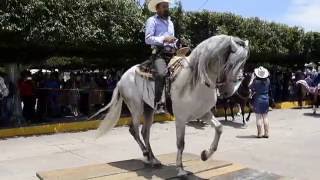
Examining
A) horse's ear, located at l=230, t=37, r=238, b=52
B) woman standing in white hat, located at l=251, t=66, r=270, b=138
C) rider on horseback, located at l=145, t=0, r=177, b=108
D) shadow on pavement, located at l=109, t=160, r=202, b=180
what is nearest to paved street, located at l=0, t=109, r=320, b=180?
woman standing in white hat, located at l=251, t=66, r=270, b=138

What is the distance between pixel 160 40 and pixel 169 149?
207 inches

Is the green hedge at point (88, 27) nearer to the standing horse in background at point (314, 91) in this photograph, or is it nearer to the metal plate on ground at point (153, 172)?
the standing horse in background at point (314, 91)

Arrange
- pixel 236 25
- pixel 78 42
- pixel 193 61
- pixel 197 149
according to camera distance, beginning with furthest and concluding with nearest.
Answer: pixel 236 25 → pixel 78 42 → pixel 197 149 → pixel 193 61

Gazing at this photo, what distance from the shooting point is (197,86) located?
19.0 feet

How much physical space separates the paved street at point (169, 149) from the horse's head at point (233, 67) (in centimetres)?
325

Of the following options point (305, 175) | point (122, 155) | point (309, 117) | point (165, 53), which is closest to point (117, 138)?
point (122, 155)

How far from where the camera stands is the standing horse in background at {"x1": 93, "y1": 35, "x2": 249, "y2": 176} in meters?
5.49

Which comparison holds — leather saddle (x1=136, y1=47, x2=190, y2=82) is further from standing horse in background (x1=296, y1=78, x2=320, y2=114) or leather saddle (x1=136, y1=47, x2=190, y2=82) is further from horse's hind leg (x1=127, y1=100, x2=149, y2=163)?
standing horse in background (x1=296, y1=78, x2=320, y2=114)

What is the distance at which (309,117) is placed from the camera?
59.8 ft

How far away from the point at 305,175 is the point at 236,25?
11899 mm

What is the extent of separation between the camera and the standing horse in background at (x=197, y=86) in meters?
5.49

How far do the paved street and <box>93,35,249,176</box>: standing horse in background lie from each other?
1.52 metres

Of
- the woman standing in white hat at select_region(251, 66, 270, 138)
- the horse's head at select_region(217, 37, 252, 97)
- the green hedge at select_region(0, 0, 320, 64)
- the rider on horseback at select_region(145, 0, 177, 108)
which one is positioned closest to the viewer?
the horse's head at select_region(217, 37, 252, 97)

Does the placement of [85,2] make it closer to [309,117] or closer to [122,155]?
[122,155]
